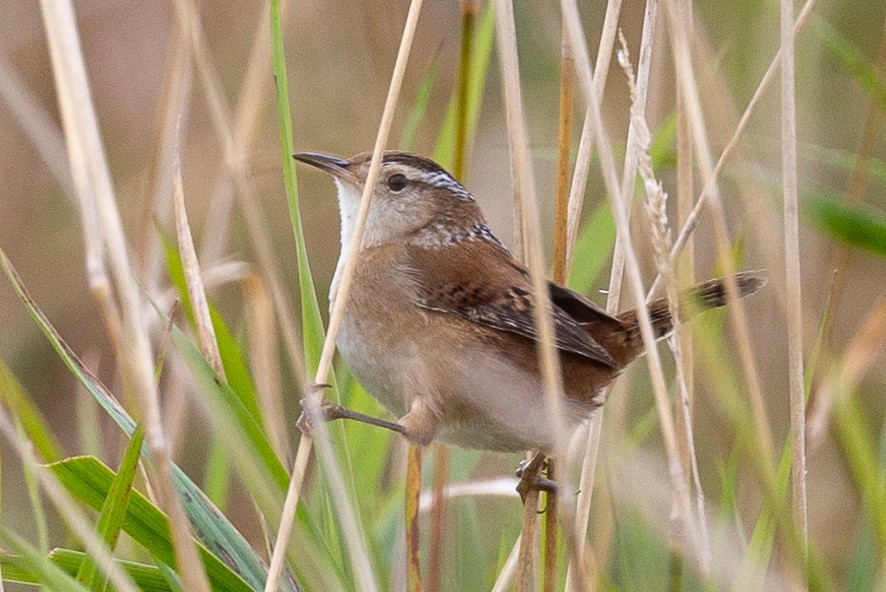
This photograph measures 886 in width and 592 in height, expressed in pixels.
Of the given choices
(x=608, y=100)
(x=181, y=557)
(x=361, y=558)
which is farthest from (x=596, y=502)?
(x=608, y=100)

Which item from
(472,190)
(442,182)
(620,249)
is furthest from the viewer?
(472,190)

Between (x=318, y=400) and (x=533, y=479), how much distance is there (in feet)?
1.96

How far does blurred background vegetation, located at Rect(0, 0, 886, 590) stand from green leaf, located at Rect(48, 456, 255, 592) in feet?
1.59

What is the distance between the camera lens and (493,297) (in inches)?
108

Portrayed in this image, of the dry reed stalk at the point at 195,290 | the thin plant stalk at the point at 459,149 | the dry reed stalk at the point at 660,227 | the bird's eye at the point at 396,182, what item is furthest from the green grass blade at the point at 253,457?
the bird's eye at the point at 396,182

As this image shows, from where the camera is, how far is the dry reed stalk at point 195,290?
223 cm

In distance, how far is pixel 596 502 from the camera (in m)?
3.14

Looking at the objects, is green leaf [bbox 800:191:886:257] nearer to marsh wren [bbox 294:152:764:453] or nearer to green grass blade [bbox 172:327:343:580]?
marsh wren [bbox 294:152:764:453]

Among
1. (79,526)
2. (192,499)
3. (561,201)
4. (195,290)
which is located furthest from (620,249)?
(79,526)

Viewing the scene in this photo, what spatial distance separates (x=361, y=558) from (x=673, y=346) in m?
0.76

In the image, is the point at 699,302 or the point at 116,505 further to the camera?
the point at 699,302

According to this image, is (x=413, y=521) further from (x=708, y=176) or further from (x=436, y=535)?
(x=708, y=176)

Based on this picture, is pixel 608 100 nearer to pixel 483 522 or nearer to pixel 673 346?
pixel 483 522

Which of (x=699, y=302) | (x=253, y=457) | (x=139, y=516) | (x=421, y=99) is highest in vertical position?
(x=421, y=99)
